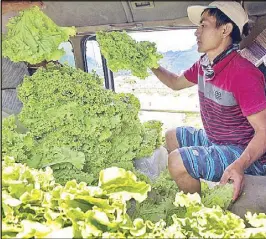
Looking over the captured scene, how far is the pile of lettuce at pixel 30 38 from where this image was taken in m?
1.87

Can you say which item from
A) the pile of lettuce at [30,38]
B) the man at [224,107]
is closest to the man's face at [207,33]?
the man at [224,107]

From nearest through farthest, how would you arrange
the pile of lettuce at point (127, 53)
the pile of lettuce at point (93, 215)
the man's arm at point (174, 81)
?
1. the pile of lettuce at point (93, 215)
2. the pile of lettuce at point (127, 53)
3. the man's arm at point (174, 81)

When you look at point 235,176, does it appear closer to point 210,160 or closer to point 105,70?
point 210,160

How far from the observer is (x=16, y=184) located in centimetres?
142

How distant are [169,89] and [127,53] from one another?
3.32ft

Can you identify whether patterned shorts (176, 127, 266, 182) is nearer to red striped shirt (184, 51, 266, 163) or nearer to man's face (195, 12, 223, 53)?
red striped shirt (184, 51, 266, 163)

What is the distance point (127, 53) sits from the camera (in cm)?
214

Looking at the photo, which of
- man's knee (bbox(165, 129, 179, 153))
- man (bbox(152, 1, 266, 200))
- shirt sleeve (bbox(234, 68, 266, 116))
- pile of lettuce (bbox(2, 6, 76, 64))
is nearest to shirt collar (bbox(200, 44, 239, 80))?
man (bbox(152, 1, 266, 200))

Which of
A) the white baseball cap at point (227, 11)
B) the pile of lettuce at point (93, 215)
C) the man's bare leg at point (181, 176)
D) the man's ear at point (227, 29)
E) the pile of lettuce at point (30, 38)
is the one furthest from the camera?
the man's ear at point (227, 29)

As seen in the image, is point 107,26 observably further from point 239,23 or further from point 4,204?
point 4,204

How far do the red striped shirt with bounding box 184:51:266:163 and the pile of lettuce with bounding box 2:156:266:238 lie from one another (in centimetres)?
115

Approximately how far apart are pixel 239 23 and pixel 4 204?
183cm

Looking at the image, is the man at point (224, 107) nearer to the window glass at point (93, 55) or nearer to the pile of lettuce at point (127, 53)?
the window glass at point (93, 55)

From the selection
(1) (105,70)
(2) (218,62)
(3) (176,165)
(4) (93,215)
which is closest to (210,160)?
(3) (176,165)
